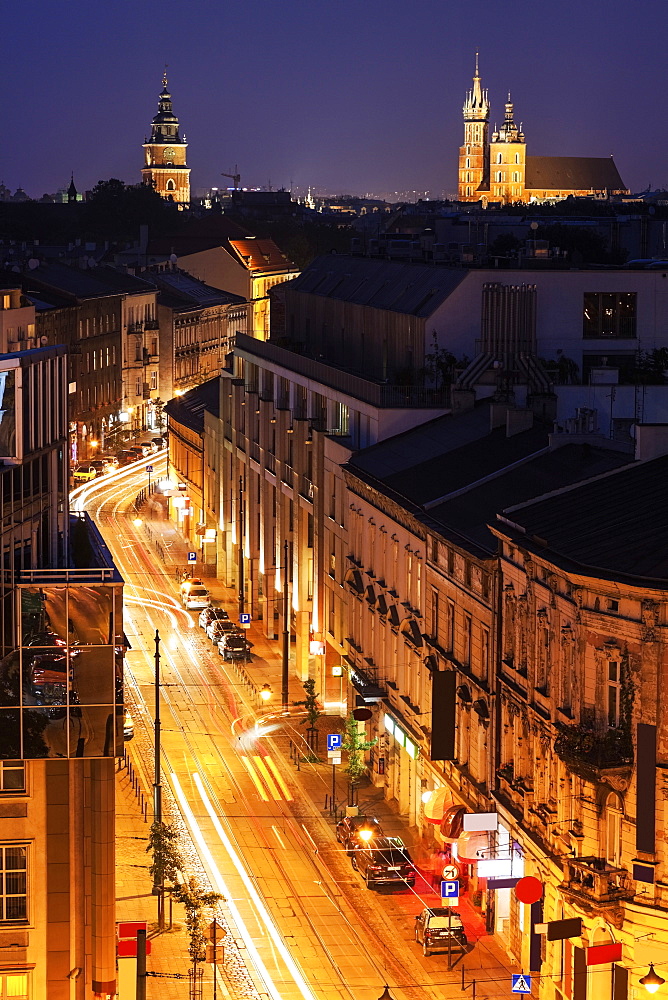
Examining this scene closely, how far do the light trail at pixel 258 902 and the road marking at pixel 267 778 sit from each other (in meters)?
2.40

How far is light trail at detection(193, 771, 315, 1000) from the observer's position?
5341 cm

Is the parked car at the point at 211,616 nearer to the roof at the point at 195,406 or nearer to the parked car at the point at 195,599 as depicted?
the parked car at the point at 195,599

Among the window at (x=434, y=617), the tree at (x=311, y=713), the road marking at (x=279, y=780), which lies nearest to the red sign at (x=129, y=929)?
the window at (x=434, y=617)

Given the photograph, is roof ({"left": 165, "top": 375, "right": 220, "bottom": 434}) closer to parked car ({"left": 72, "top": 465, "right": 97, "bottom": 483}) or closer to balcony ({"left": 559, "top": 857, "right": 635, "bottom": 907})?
parked car ({"left": 72, "top": 465, "right": 97, "bottom": 483})

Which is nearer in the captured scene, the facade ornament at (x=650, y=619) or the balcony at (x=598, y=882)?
the facade ornament at (x=650, y=619)

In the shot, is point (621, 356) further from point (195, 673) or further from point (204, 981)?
point (204, 981)

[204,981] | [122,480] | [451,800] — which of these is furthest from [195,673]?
[122,480]

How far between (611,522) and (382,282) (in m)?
49.9

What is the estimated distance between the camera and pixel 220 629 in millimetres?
96375

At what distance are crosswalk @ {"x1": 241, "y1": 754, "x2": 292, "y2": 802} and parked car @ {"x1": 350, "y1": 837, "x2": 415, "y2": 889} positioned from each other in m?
7.69

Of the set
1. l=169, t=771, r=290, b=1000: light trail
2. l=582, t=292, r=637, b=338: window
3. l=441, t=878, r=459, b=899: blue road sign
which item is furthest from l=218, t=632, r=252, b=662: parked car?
l=441, t=878, r=459, b=899: blue road sign

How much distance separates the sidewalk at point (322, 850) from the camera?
177ft

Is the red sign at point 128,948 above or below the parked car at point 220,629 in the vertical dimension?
above

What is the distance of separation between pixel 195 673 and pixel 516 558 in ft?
127
